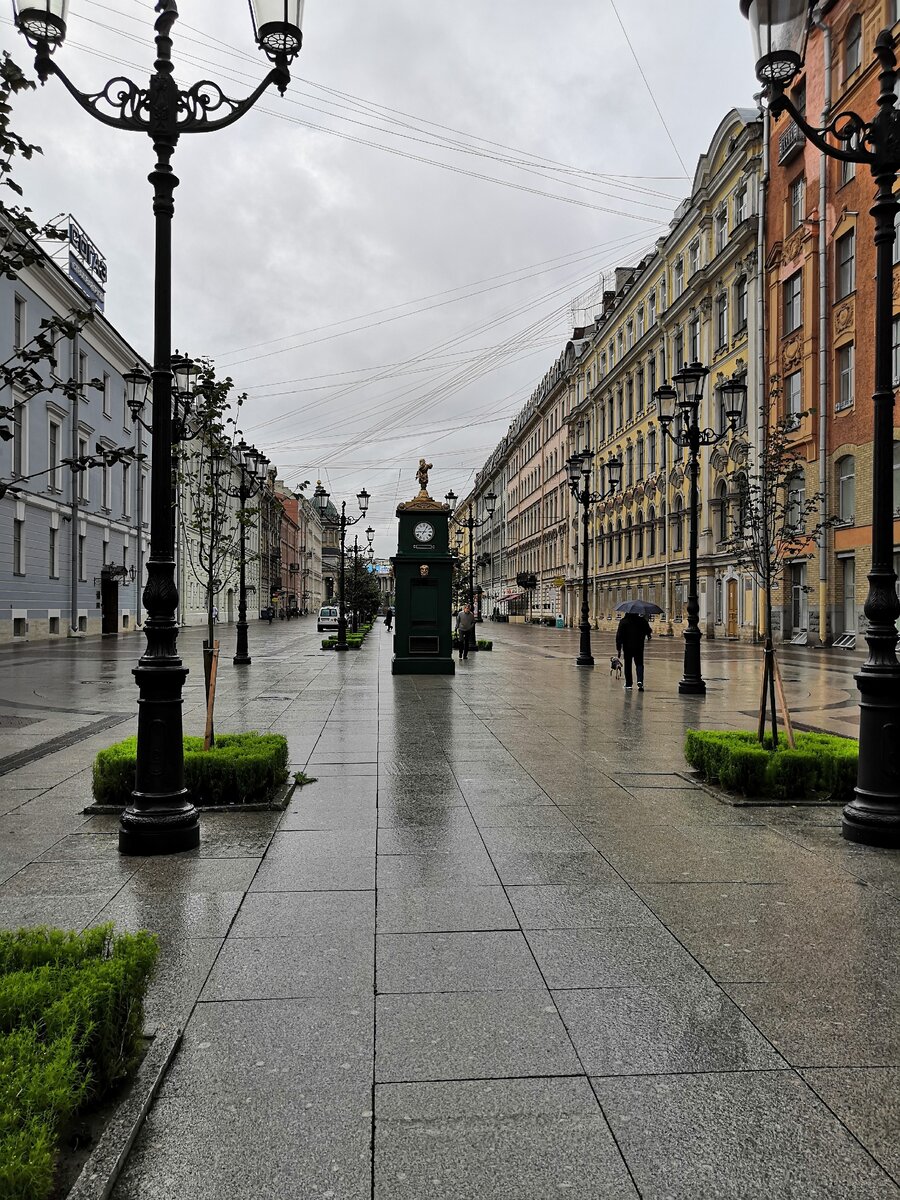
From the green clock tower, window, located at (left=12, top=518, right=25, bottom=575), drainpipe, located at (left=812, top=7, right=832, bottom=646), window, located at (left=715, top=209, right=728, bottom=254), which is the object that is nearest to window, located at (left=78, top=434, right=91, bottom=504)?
window, located at (left=12, top=518, right=25, bottom=575)

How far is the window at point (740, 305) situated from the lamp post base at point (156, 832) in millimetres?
40061

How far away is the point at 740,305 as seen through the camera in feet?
136

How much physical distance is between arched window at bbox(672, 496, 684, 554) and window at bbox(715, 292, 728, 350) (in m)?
8.42

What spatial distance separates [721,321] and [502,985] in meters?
44.3

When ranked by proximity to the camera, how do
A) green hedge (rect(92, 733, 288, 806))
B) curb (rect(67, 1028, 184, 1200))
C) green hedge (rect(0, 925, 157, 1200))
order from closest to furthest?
1. green hedge (rect(0, 925, 157, 1200))
2. curb (rect(67, 1028, 184, 1200))
3. green hedge (rect(92, 733, 288, 806))

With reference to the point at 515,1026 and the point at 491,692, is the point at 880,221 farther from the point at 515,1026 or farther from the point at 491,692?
the point at 491,692

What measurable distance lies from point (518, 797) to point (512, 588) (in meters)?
96.1

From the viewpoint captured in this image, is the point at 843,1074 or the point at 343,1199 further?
the point at 843,1074

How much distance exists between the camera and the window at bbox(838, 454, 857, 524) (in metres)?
31.7

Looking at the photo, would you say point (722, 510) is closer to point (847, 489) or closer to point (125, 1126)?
point (847, 489)

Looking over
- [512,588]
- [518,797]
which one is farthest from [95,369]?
[512,588]

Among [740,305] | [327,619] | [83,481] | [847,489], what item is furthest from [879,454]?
[327,619]

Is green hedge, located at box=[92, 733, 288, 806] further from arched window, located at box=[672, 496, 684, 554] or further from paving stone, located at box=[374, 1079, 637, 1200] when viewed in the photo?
arched window, located at box=[672, 496, 684, 554]

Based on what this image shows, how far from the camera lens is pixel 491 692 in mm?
17500
